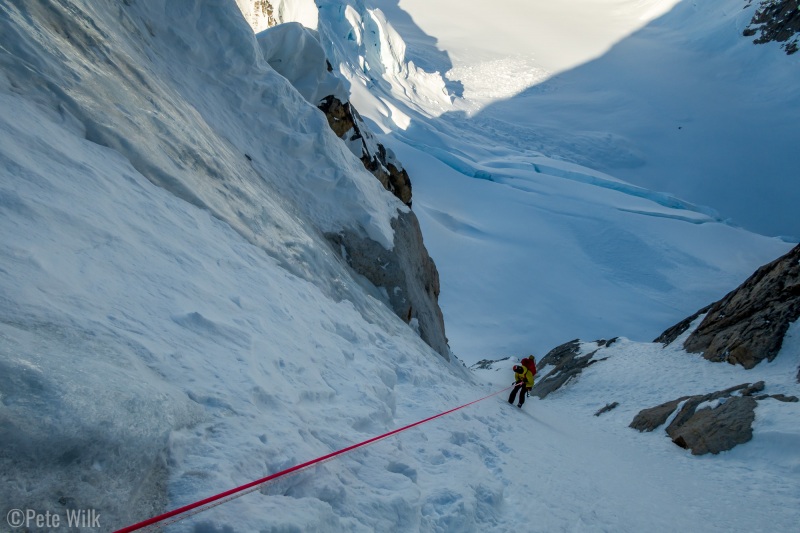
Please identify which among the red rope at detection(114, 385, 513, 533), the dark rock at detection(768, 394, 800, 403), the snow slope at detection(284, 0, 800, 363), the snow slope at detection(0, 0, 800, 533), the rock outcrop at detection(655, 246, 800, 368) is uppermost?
the snow slope at detection(284, 0, 800, 363)

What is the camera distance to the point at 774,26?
68250mm

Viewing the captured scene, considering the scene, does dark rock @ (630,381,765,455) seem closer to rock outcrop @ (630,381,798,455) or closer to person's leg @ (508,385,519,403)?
rock outcrop @ (630,381,798,455)

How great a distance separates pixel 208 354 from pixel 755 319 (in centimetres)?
1364

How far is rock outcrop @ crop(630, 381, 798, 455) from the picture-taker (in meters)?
7.50

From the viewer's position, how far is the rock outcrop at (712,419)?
7504 millimetres

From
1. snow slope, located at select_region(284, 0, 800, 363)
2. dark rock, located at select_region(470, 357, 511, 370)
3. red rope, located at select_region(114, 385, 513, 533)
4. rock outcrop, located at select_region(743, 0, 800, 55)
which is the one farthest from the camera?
rock outcrop, located at select_region(743, 0, 800, 55)

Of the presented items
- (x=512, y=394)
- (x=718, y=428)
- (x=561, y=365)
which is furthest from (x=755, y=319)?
(x=512, y=394)

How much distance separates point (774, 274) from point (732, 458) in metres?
7.95

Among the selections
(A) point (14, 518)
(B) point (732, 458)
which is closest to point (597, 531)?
(A) point (14, 518)

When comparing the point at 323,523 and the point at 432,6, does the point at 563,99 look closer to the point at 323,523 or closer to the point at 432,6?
the point at 432,6

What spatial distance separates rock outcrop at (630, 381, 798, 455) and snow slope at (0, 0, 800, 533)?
23 cm

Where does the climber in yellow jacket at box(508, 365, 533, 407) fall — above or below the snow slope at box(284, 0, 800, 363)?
below

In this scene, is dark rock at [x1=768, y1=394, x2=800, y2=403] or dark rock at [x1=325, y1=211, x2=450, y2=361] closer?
dark rock at [x1=768, y1=394, x2=800, y2=403]
